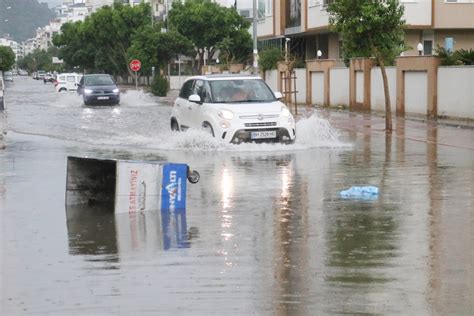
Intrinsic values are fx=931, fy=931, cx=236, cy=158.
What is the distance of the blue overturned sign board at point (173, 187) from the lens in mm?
10977

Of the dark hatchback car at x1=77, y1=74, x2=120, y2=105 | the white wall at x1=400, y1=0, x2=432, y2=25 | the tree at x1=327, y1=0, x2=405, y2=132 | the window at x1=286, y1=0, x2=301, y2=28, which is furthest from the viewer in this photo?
the window at x1=286, y1=0, x2=301, y2=28

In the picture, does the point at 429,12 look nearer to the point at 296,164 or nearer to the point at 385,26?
the point at 385,26

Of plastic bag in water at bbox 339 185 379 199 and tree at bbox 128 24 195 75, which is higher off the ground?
tree at bbox 128 24 195 75

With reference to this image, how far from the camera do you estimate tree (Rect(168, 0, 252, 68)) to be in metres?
72.2

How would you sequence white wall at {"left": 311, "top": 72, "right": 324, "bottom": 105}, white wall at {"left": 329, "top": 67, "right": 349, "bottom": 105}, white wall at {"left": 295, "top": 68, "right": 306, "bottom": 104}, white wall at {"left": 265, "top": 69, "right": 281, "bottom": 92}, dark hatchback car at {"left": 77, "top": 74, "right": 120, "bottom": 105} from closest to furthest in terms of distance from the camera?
white wall at {"left": 329, "top": 67, "right": 349, "bottom": 105} < white wall at {"left": 311, "top": 72, "right": 324, "bottom": 105} < dark hatchback car at {"left": 77, "top": 74, "right": 120, "bottom": 105} < white wall at {"left": 295, "top": 68, "right": 306, "bottom": 104} < white wall at {"left": 265, "top": 69, "right": 281, "bottom": 92}

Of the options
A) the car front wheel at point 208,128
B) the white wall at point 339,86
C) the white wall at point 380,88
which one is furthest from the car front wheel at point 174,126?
the white wall at point 339,86

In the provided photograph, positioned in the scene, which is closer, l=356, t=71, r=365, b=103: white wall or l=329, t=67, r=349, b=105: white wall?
l=356, t=71, r=365, b=103: white wall

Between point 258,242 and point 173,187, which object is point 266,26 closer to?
point 173,187

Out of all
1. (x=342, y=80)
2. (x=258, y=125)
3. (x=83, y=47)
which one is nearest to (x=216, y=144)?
(x=258, y=125)

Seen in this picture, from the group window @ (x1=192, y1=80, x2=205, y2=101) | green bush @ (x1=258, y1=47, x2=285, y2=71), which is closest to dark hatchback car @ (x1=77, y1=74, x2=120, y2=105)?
green bush @ (x1=258, y1=47, x2=285, y2=71)

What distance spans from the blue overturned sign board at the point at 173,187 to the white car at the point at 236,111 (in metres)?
7.74

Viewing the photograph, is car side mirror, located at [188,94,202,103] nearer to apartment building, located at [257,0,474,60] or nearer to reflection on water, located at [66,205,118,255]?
reflection on water, located at [66,205,118,255]

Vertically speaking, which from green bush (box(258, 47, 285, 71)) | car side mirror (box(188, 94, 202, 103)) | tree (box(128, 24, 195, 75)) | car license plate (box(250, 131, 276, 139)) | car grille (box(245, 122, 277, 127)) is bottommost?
car license plate (box(250, 131, 276, 139))

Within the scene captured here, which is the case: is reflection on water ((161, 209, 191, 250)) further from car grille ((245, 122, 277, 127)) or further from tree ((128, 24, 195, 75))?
tree ((128, 24, 195, 75))
